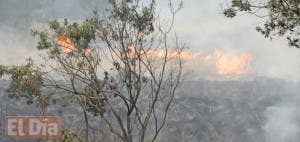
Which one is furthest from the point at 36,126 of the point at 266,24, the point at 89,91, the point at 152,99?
the point at 266,24

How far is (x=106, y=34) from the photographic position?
3528 centimetres

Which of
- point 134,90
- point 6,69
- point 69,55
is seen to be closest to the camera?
point 134,90

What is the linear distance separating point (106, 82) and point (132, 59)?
3673 millimetres

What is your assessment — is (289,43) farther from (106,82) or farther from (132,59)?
(106,82)

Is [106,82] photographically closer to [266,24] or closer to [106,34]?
[106,34]

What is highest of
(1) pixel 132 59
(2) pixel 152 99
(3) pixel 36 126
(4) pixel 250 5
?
(4) pixel 250 5

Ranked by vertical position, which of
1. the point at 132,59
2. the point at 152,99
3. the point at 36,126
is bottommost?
the point at 36,126

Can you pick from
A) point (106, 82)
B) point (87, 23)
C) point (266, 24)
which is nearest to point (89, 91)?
point (106, 82)

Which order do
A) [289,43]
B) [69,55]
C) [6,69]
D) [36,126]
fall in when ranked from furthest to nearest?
[36,126], [69,55], [6,69], [289,43]

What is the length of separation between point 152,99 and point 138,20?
5.94 meters

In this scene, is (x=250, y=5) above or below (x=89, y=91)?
above

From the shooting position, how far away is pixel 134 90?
108ft

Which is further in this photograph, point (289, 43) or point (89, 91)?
point (89, 91)

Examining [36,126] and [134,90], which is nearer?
[134,90]
